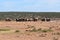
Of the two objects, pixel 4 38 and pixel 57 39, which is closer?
pixel 57 39

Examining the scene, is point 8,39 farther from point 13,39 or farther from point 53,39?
point 53,39

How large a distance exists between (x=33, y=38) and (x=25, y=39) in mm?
1001

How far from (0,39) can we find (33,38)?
10.6 feet

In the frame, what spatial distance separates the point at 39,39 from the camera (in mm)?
23703

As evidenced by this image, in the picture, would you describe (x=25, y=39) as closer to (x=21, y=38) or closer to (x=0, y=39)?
(x=21, y=38)

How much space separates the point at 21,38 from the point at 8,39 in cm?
138

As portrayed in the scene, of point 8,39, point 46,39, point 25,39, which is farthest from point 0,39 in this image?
point 46,39

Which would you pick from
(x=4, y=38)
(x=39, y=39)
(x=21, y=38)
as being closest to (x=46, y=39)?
(x=39, y=39)

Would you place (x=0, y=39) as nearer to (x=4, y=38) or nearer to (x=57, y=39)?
(x=4, y=38)

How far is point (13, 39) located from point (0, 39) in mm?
1214

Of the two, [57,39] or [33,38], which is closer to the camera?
[57,39]

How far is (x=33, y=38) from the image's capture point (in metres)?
24.4

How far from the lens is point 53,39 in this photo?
23.1 meters

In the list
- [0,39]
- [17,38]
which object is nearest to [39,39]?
[17,38]
